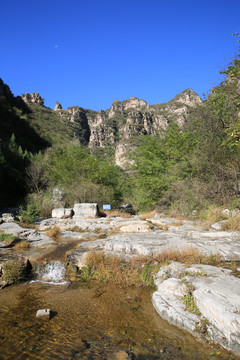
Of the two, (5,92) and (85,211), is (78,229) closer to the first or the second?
(85,211)

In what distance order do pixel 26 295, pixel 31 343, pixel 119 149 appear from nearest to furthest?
pixel 31 343 < pixel 26 295 < pixel 119 149

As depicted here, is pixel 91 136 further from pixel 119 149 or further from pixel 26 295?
pixel 26 295

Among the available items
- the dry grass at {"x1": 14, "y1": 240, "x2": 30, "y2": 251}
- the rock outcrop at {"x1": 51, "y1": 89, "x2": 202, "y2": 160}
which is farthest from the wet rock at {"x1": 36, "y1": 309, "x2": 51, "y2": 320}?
the rock outcrop at {"x1": 51, "y1": 89, "x2": 202, "y2": 160}

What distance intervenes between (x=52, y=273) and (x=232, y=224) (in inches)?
298

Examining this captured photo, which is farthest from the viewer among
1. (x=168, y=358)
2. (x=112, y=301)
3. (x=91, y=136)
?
(x=91, y=136)

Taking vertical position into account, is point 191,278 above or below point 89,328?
above

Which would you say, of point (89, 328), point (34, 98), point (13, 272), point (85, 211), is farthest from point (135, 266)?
point (34, 98)

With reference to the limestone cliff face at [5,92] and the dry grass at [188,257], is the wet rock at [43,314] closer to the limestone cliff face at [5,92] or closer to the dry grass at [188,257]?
the dry grass at [188,257]

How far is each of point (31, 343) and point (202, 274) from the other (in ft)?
12.6

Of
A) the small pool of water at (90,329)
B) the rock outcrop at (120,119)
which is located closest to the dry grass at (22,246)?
the small pool of water at (90,329)

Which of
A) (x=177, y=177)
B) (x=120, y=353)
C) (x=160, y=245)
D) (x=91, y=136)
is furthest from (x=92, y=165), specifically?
(x=91, y=136)

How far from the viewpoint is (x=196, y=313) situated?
3658 millimetres

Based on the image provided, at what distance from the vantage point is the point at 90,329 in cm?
373

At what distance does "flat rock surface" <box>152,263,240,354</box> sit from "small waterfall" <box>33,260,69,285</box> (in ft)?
10.1
